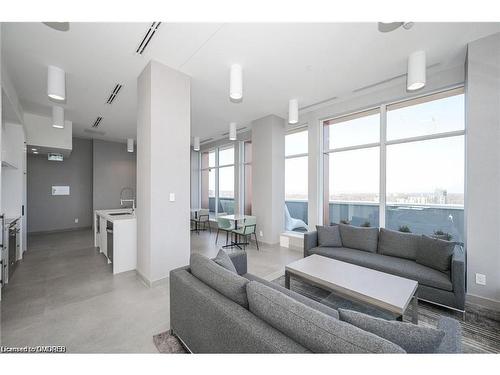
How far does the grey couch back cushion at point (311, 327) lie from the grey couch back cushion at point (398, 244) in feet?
8.78

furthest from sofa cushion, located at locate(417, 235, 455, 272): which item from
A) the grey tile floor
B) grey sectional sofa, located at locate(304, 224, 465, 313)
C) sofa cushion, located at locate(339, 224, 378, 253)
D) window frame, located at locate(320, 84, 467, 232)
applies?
the grey tile floor

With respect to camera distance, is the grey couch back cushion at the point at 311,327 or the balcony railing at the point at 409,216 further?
the balcony railing at the point at 409,216

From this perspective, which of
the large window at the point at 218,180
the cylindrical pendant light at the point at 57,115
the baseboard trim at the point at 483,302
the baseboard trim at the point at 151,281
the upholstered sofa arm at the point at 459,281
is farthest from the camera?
Result: the large window at the point at 218,180

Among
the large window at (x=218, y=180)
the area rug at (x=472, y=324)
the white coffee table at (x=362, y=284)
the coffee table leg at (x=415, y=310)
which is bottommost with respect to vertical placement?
the area rug at (x=472, y=324)

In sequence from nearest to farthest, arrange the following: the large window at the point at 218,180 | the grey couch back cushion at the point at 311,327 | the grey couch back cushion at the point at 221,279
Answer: the grey couch back cushion at the point at 311,327, the grey couch back cushion at the point at 221,279, the large window at the point at 218,180

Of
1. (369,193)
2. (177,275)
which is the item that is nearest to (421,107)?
(369,193)

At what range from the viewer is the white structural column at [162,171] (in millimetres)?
2816

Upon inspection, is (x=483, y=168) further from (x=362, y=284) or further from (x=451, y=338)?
(x=451, y=338)

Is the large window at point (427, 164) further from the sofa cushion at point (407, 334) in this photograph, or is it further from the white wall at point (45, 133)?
the white wall at point (45, 133)

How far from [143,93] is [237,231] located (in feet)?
10.6

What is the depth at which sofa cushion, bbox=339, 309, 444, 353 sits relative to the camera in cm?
84

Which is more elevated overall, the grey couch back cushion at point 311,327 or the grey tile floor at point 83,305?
the grey couch back cushion at point 311,327

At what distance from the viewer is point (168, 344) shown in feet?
5.66

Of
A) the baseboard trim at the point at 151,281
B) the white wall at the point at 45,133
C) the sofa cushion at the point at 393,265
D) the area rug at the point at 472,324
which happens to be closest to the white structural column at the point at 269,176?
the sofa cushion at the point at 393,265
